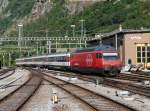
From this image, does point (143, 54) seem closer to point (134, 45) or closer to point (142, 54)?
point (142, 54)

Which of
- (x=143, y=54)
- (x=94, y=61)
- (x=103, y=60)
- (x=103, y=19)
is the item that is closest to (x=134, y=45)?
(x=143, y=54)

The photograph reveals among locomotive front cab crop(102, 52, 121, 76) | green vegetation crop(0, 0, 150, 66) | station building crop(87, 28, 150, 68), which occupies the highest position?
green vegetation crop(0, 0, 150, 66)

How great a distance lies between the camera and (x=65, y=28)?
173875mm

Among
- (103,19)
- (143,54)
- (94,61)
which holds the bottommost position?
(94,61)

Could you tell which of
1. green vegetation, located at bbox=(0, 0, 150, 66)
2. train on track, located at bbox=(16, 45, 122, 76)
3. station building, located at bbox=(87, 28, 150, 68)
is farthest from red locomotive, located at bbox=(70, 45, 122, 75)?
green vegetation, located at bbox=(0, 0, 150, 66)

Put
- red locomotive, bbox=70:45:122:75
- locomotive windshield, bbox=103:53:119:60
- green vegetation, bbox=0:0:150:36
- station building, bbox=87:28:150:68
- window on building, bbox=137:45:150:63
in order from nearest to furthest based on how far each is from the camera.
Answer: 1. red locomotive, bbox=70:45:122:75
2. locomotive windshield, bbox=103:53:119:60
3. window on building, bbox=137:45:150:63
4. station building, bbox=87:28:150:68
5. green vegetation, bbox=0:0:150:36

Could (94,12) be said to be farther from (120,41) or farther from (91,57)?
(91,57)

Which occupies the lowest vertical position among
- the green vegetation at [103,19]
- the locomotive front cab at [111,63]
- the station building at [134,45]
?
the locomotive front cab at [111,63]

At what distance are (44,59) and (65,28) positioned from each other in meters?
69.4

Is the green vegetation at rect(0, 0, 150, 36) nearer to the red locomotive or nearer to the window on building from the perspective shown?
the window on building

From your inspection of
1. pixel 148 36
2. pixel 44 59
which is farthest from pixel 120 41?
pixel 44 59

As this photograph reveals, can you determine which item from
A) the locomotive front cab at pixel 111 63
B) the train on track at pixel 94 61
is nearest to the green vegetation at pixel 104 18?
the train on track at pixel 94 61

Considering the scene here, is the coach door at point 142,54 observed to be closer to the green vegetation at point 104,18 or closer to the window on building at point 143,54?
the window on building at point 143,54

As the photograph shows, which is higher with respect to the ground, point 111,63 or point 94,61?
point 94,61
